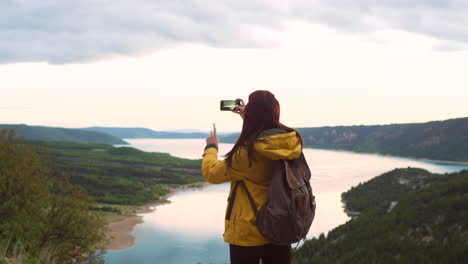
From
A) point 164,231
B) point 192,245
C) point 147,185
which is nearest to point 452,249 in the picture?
point 192,245

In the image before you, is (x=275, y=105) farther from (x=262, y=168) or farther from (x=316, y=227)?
(x=316, y=227)

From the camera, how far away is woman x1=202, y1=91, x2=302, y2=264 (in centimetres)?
327

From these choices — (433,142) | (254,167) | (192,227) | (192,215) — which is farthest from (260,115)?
(433,142)

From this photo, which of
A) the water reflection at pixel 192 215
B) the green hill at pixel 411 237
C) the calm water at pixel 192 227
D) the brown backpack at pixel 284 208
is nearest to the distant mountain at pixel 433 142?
the calm water at pixel 192 227

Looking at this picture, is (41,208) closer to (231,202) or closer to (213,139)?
(213,139)

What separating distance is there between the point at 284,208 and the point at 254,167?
40 centimetres

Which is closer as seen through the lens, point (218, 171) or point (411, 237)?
point (218, 171)

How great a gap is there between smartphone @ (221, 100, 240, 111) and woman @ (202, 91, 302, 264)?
45cm

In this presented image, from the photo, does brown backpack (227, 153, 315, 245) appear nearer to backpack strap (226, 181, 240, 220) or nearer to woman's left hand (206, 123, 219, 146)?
backpack strap (226, 181, 240, 220)

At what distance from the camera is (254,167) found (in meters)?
3.32

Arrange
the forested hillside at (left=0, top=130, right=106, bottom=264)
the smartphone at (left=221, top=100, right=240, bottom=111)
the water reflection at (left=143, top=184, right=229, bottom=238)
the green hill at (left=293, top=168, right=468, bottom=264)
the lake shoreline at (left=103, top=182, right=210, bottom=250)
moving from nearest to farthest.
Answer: the smartphone at (left=221, top=100, right=240, bottom=111) < the forested hillside at (left=0, top=130, right=106, bottom=264) < the green hill at (left=293, top=168, right=468, bottom=264) < the lake shoreline at (left=103, top=182, right=210, bottom=250) < the water reflection at (left=143, top=184, right=229, bottom=238)

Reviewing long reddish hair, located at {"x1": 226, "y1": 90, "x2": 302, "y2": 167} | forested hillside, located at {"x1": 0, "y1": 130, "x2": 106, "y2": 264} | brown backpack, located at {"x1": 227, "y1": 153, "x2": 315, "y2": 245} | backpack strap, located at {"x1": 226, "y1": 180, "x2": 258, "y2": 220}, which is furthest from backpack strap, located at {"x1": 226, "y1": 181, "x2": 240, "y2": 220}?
forested hillside, located at {"x1": 0, "y1": 130, "x2": 106, "y2": 264}

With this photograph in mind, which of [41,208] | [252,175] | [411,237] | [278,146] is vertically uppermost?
[278,146]

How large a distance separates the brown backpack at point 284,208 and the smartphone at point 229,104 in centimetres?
82
